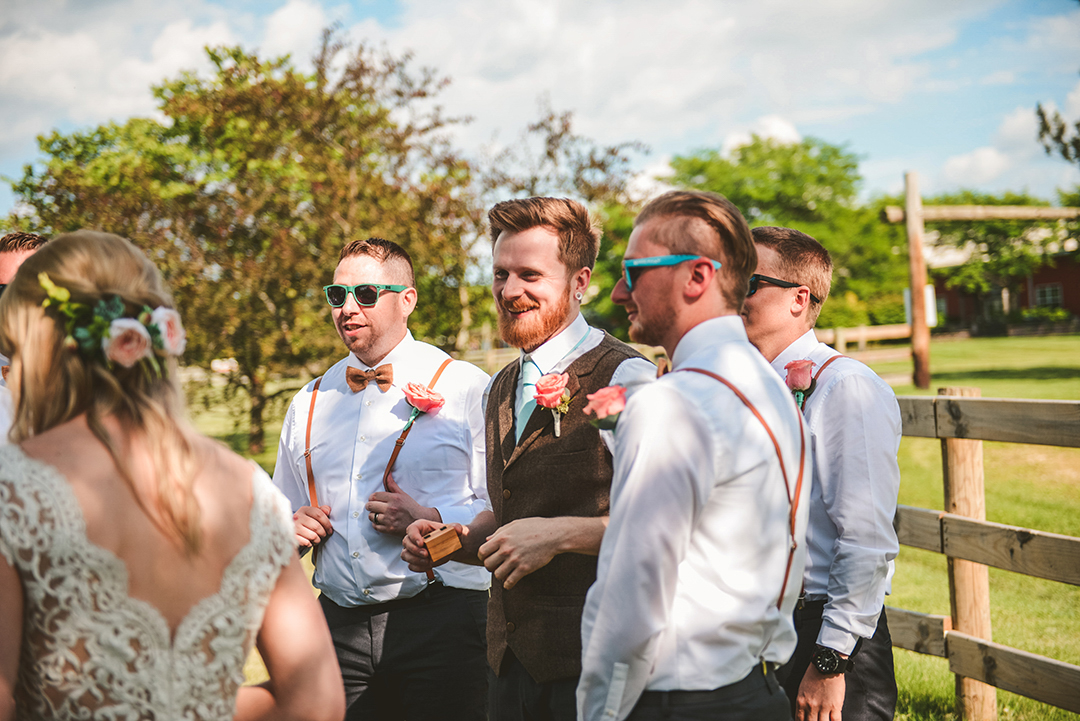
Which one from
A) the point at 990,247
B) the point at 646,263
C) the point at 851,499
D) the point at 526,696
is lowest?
the point at 526,696

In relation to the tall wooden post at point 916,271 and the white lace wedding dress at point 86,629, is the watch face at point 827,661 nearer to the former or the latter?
the white lace wedding dress at point 86,629

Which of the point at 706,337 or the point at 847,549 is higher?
the point at 706,337

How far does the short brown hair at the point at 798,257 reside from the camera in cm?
324

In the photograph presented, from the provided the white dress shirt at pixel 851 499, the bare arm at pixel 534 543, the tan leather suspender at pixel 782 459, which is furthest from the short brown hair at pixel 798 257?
the bare arm at pixel 534 543

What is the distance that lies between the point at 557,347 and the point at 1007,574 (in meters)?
7.14

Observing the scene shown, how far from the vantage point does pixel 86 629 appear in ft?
5.04

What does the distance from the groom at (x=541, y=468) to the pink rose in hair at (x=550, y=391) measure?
6 centimetres

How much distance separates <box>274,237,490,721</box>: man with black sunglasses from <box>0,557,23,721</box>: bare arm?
1.80 m

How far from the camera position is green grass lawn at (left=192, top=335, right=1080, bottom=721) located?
16.4 feet

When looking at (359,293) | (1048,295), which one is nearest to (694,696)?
(359,293)

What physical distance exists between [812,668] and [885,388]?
1.07 metres

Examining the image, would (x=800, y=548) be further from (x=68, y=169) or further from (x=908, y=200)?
(x=68, y=169)

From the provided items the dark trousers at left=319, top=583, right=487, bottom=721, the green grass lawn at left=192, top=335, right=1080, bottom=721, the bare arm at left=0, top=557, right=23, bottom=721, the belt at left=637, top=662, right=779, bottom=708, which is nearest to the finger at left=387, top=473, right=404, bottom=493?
the dark trousers at left=319, top=583, right=487, bottom=721

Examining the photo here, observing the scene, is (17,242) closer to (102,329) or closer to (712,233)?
(102,329)
